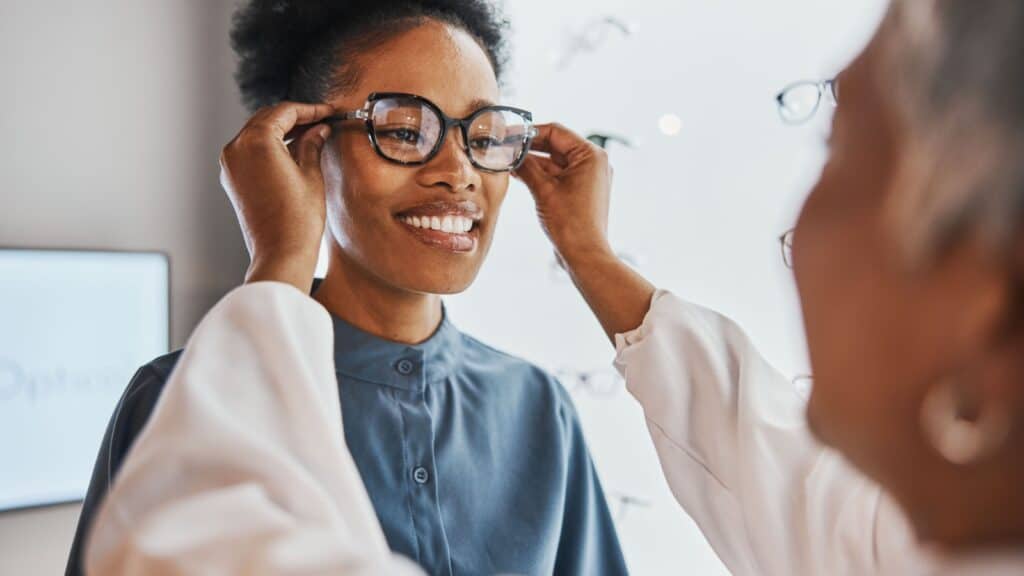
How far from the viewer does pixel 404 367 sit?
95cm

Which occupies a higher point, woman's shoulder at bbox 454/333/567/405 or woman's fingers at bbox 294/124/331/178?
woman's fingers at bbox 294/124/331/178

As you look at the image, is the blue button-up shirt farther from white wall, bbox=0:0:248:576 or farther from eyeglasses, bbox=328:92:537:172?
white wall, bbox=0:0:248:576

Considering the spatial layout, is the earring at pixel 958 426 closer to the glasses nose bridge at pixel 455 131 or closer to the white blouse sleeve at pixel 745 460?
the white blouse sleeve at pixel 745 460

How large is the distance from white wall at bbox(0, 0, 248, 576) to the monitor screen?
75 millimetres

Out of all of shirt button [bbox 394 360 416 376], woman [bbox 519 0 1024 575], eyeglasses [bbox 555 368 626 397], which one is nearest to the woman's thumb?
shirt button [bbox 394 360 416 376]

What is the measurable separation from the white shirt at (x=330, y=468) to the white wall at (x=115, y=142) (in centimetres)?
149

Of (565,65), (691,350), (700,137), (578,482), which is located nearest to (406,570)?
(691,350)

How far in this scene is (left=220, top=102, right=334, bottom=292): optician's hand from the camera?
0.70m

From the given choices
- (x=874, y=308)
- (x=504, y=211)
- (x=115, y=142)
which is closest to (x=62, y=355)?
(x=115, y=142)

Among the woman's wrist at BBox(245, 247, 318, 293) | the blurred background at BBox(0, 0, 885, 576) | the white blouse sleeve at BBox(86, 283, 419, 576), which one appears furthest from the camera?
the blurred background at BBox(0, 0, 885, 576)

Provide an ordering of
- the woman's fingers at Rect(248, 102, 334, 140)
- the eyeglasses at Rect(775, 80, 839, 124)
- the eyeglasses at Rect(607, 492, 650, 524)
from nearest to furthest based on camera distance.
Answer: the woman's fingers at Rect(248, 102, 334, 140) → the eyeglasses at Rect(775, 80, 839, 124) → the eyeglasses at Rect(607, 492, 650, 524)

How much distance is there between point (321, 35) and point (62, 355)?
1163 mm

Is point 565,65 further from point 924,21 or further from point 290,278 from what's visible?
point 924,21

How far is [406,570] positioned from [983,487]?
28 cm
